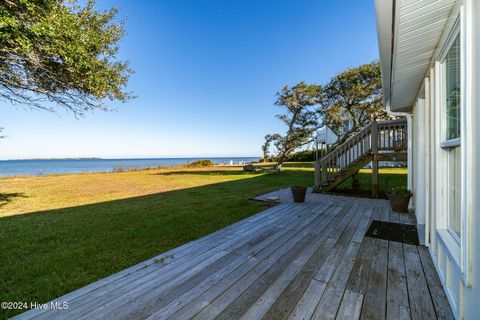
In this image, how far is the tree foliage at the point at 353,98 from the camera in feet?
39.2

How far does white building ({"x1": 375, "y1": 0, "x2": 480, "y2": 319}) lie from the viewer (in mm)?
1213

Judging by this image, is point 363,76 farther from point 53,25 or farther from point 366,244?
point 53,25

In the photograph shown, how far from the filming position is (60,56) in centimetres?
407

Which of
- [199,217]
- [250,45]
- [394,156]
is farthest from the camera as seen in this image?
[250,45]

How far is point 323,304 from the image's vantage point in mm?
1672

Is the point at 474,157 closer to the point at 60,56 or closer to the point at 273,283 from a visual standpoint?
the point at 273,283

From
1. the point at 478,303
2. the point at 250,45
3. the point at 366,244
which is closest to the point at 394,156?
the point at 366,244

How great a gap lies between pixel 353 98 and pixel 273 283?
540 inches

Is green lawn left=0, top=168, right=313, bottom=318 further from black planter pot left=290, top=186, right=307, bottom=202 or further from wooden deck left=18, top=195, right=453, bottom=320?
black planter pot left=290, top=186, right=307, bottom=202

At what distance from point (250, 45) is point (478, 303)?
529 inches

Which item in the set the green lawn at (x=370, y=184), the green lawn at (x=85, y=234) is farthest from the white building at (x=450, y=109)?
the green lawn at (x=370, y=184)

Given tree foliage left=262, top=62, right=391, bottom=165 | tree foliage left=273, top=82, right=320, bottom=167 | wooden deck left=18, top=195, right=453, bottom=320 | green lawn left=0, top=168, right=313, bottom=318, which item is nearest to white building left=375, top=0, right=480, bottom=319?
wooden deck left=18, top=195, right=453, bottom=320

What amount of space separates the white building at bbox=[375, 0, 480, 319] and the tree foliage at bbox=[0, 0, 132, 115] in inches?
208

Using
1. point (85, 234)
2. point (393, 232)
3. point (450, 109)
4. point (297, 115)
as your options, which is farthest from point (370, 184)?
point (85, 234)
